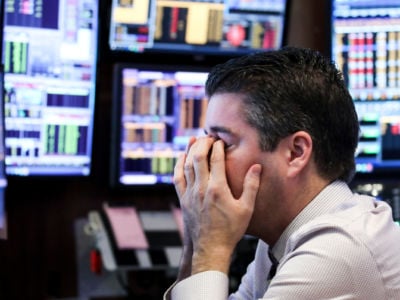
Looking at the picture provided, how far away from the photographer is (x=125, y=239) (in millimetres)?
2309

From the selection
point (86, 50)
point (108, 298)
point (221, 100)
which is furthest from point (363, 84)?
point (221, 100)

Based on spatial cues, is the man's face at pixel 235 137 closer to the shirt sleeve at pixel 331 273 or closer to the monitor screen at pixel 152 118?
the shirt sleeve at pixel 331 273

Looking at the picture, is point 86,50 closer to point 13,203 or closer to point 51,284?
point 13,203

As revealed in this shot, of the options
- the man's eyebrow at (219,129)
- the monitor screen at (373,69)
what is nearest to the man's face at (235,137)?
the man's eyebrow at (219,129)

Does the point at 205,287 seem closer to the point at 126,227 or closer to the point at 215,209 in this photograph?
the point at 215,209

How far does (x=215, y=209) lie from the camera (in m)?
1.38

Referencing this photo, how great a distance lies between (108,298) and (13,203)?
442mm

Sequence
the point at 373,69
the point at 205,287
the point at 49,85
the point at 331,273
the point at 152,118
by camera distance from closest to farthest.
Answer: the point at 331,273
the point at 205,287
the point at 49,85
the point at 152,118
the point at 373,69

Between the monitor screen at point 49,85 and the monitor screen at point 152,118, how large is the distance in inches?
4.0

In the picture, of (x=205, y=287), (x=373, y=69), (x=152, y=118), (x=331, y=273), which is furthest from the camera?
(x=373, y=69)

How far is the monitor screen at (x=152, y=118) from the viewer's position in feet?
7.80

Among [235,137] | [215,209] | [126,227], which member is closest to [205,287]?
[215,209]

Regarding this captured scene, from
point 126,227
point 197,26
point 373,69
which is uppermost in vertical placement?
point 197,26

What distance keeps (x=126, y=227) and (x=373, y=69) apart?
1.00m
